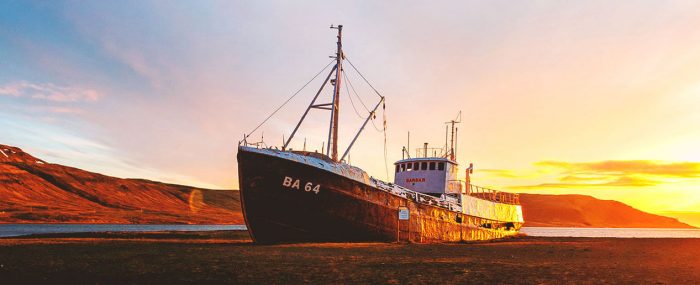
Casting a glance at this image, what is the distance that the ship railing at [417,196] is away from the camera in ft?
103

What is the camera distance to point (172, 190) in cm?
17988

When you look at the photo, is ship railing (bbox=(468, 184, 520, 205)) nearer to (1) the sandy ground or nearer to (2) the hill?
(1) the sandy ground

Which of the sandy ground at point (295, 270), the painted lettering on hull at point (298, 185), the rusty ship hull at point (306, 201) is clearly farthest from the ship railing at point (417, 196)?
the sandy ground at point (295, 270)

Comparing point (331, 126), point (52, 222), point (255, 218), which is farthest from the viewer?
point (52, 222)

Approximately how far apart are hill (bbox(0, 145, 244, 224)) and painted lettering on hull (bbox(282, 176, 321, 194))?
80.5 meters

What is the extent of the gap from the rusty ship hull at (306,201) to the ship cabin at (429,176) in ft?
35.9

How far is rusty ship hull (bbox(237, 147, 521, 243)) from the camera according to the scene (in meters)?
27.3

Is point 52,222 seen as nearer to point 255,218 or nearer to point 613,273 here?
point 255,218

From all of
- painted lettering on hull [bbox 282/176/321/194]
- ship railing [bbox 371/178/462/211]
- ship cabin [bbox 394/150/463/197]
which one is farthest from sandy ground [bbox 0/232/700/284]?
ship cabin [bbox 394/150/463/197]

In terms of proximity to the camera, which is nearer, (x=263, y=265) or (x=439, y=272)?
(x=439, y=272)

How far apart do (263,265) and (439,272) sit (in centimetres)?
557

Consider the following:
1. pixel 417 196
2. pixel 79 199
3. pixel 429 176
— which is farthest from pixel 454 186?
pixel 79 199

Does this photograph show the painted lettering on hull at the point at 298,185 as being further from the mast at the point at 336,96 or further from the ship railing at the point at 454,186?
the ship railing at the point at 454,186

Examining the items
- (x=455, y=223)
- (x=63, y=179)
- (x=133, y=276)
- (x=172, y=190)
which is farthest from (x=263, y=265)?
(x=172, y=190)
